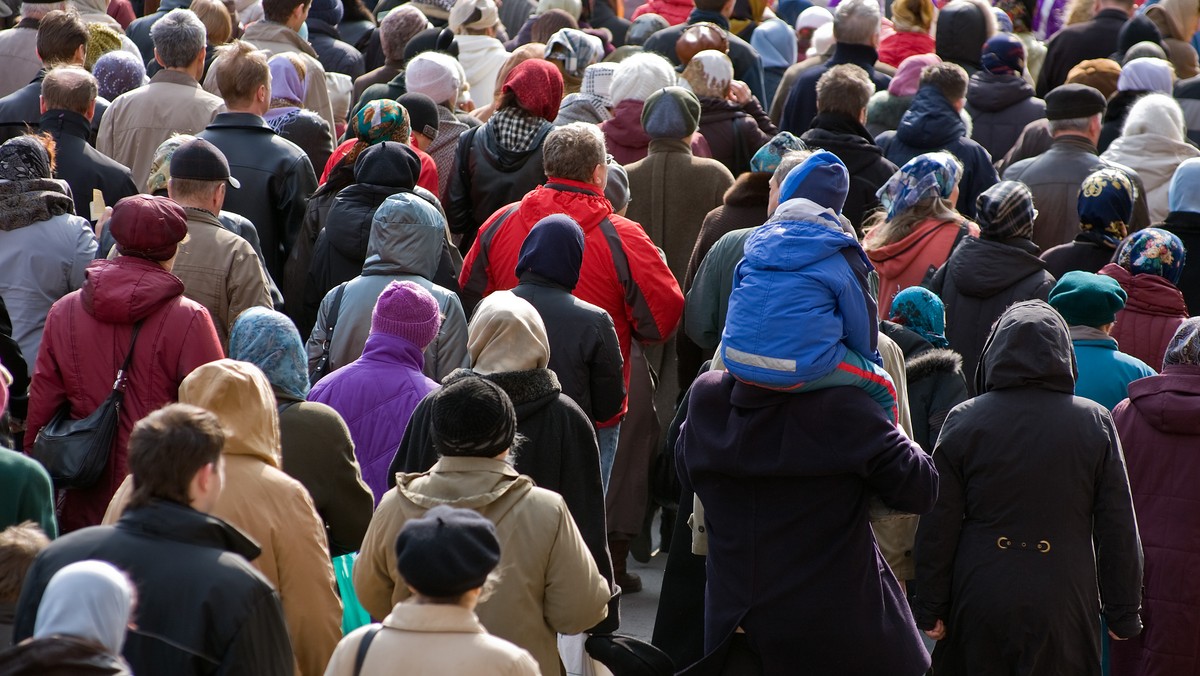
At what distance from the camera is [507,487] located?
412 centimetres

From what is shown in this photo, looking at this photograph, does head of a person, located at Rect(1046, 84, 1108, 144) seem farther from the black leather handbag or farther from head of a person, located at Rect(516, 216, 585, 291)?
the black leather handbag

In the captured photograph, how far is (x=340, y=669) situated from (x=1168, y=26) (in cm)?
925

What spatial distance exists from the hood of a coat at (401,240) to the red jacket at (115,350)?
3.61ft

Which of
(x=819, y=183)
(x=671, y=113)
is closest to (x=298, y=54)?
(x=671, y=113)

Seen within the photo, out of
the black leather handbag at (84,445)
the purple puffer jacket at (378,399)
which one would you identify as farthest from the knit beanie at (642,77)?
the black leather handbag at (84,445)

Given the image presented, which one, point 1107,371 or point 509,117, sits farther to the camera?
point 509,117

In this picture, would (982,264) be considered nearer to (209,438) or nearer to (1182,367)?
(1182,367)

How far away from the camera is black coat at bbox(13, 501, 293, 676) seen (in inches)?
131

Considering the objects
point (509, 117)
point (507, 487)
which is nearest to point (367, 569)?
point (507, 487)

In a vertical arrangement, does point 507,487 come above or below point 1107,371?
above

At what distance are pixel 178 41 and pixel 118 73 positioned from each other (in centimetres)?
102

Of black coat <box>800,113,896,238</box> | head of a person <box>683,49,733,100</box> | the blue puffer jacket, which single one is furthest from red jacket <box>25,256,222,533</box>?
head of a person <box>683,49,733,100</box>

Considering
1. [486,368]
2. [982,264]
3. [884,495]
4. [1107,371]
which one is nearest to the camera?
[884,495]

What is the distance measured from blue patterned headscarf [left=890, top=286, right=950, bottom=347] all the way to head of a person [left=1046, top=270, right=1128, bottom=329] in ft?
1.40
